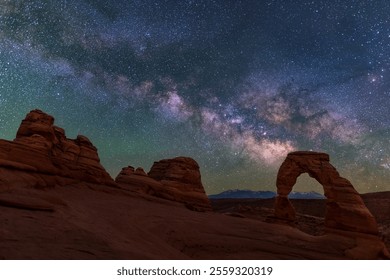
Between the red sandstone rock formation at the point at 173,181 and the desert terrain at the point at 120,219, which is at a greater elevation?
the red sandstone rock formation at the point at 173,181

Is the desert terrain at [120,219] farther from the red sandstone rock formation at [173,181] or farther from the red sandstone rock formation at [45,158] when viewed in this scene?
the red sandstone rock formation at [173,181]

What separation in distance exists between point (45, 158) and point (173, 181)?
15.5 meters

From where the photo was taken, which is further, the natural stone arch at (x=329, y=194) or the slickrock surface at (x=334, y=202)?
the natural stone arch at (x=329, y=194)

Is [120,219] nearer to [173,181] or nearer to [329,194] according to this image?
[329,194]

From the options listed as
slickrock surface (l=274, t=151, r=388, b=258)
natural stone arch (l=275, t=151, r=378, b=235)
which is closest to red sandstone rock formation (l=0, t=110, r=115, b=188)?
natural stone arch (l=275, t=151, r=378, b=235)

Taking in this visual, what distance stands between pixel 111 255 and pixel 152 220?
798cm

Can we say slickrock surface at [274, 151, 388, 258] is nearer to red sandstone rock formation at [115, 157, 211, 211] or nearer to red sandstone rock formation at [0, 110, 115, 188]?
red sandstone rock formation at [115, 157, 211, 211]

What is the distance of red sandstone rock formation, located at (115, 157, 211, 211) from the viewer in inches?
1075

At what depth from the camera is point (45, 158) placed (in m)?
18.1

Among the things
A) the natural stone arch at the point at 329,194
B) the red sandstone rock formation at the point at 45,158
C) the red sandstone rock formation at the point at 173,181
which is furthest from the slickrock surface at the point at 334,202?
the red sandstone rock formation at the point at 45,158

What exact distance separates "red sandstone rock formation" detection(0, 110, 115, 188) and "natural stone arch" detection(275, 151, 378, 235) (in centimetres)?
1376

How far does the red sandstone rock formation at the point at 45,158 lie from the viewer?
15.2 m

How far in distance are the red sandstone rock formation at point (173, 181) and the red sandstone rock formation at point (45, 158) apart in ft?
14.2
